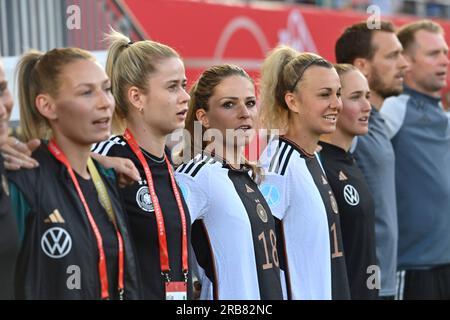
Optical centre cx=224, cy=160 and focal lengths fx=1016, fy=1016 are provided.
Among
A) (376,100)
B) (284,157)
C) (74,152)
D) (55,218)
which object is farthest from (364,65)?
(55,218)

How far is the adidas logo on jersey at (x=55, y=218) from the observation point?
3869 millimetres

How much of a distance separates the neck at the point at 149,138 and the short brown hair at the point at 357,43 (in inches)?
99.5

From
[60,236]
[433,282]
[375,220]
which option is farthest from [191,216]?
[433,282]

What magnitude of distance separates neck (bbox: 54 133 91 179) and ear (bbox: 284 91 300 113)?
1.75 metres

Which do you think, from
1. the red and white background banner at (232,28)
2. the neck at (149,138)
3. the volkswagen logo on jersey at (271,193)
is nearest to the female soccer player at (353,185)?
the volkswagen logo on jersey at (271,193)

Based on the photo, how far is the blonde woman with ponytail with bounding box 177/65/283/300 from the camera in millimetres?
4832

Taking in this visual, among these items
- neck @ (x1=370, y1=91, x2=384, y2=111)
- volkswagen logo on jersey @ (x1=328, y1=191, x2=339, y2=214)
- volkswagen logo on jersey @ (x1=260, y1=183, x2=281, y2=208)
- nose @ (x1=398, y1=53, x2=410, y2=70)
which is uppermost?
nose @ (x1=398, y1=53, x2=410, y2=70)

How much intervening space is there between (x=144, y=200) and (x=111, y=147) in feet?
1.05

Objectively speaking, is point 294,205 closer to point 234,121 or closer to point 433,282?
point 234,121

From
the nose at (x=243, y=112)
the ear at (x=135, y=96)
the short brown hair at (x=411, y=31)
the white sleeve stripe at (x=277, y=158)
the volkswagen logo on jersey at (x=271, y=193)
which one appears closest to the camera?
the ear at (x=135, y=96)

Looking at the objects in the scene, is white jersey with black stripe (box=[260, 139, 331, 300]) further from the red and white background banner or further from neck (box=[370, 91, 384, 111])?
the red and white background banner

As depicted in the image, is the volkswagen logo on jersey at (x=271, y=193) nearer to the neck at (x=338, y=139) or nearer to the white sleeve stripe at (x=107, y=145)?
the neck at (x=338, y=139)

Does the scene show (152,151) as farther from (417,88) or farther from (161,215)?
(417,88)

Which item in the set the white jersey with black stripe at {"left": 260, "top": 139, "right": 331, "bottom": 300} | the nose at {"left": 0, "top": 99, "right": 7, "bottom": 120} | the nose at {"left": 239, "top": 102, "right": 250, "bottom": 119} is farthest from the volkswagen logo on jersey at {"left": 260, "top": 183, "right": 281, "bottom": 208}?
the nose at {"left": 0, "top": 99, "right": 7, "bottom": 120}
